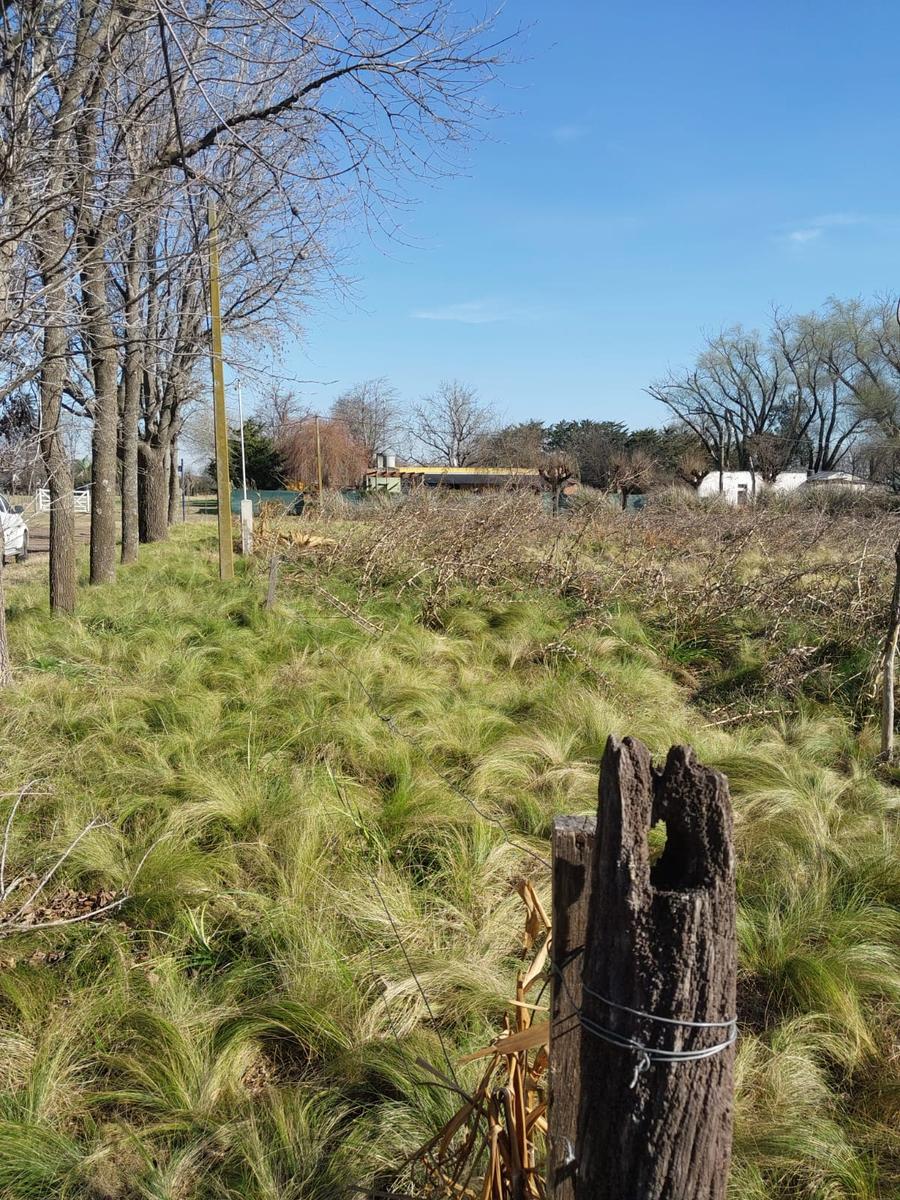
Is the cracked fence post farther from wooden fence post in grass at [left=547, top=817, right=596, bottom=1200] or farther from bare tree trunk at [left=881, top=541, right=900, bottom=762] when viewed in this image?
bare tree trunk at [left=881, top=541, right=900, bottom=762]

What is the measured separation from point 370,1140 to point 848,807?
11.6 ft

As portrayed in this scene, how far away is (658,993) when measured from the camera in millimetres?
1314

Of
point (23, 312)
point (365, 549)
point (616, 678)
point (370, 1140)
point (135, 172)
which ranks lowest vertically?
point (370, 1140)

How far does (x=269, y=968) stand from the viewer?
3164mm

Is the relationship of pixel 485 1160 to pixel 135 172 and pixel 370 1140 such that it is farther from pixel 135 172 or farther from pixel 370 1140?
pixel 135 172

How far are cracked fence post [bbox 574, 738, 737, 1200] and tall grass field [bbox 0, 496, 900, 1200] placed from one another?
41.7 inches

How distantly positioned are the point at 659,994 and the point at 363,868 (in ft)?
8.87

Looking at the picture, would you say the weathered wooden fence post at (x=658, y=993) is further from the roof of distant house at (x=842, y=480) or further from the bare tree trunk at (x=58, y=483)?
the roof of distant house at (x=842, y=480)

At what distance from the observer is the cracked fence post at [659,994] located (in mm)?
1314

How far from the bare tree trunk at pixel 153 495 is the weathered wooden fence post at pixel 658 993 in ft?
62.0

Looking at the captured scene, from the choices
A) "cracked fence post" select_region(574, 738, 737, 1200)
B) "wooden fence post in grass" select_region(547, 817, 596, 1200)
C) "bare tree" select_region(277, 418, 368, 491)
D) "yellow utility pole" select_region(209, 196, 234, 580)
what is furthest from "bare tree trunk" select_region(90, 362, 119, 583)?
"bare tree" select_region(277, 418, 368, 491)

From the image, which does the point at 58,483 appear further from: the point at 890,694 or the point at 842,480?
the point at 842,480

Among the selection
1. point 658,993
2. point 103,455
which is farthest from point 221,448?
point 658,993

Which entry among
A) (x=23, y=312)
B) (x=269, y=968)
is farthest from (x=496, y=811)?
(x=23, y=312)
